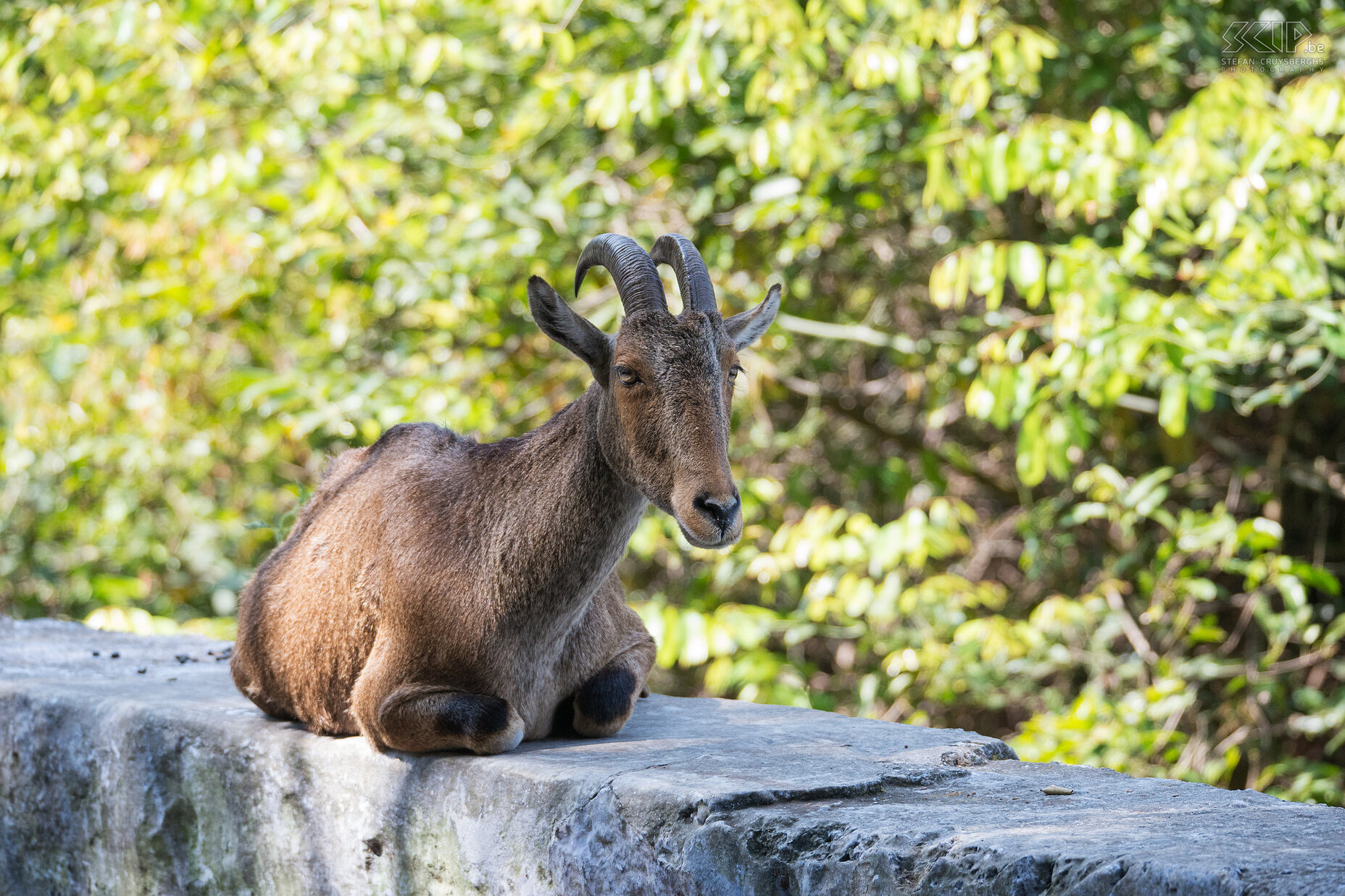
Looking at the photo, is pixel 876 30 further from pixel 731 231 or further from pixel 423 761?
pixel 423 761

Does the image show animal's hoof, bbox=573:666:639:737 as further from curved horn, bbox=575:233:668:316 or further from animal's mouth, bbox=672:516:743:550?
curved horn, bbox=575:233:668:316

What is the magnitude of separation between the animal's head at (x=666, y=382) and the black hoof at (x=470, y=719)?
72 cm

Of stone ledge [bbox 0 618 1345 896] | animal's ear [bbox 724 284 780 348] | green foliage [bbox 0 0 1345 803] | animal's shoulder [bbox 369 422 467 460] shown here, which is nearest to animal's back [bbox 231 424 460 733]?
animal's shoulder [bbox 369 422 467 460]

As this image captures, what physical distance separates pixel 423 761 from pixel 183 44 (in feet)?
18.1

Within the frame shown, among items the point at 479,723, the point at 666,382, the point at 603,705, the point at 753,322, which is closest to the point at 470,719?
the point at 479,723

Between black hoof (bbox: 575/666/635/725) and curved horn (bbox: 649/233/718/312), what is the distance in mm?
1138

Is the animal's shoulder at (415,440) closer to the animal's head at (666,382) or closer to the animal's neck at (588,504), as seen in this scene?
the animal's neck at (588,504)

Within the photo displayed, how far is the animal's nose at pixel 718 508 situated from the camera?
3018 mm

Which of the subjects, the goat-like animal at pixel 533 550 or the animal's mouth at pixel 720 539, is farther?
the goat-like animal at pixel 533 550

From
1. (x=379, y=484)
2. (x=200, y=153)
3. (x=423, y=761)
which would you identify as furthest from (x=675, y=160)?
(x=423, y=761)

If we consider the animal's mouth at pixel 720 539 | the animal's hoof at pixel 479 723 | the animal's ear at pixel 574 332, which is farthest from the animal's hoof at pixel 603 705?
the animal's ear at pixel 574 332

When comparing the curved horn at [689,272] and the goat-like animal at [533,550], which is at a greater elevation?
the curved horn at [689,272]

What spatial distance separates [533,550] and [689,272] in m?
0.88

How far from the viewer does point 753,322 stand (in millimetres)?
3660
